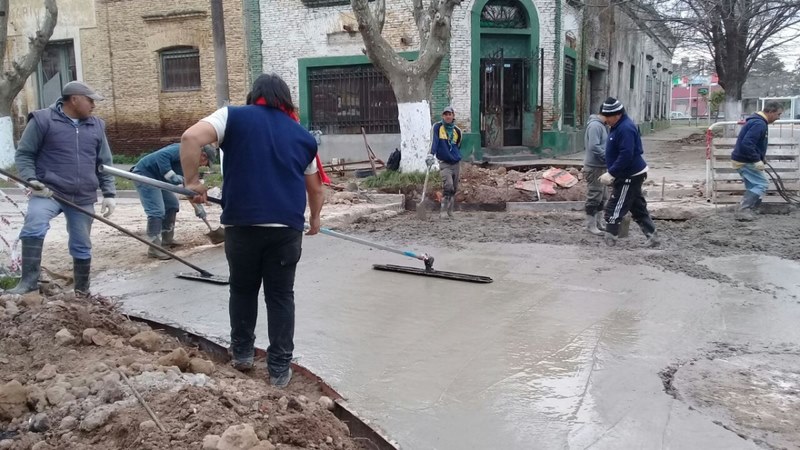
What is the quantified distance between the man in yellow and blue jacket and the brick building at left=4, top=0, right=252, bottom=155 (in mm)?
9621

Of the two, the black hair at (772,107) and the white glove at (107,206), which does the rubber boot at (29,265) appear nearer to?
the white glove at (107,206)

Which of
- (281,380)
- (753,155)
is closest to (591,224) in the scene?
(753,155)

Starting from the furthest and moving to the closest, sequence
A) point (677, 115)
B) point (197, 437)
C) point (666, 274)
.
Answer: point (677, 115) → point (666, 274) → point (197, 437)

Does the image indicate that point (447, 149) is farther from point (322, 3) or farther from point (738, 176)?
A: point (322, 3)

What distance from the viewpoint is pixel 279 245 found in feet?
12.5

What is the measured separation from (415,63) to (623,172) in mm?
6216

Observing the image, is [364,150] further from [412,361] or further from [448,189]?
[412,361]

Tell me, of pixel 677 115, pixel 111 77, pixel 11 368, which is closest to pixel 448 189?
pixel 11 368

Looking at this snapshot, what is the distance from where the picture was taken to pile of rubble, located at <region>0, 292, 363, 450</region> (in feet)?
9.20

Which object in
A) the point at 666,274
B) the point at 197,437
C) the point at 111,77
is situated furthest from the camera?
the point at 111,77

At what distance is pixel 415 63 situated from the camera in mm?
12820

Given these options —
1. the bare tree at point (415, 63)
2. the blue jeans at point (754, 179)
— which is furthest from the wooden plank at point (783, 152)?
the bare tree at point (415, 63)

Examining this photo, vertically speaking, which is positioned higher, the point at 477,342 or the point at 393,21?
the point at 393,21

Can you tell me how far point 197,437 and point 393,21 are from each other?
15013 millimetres
